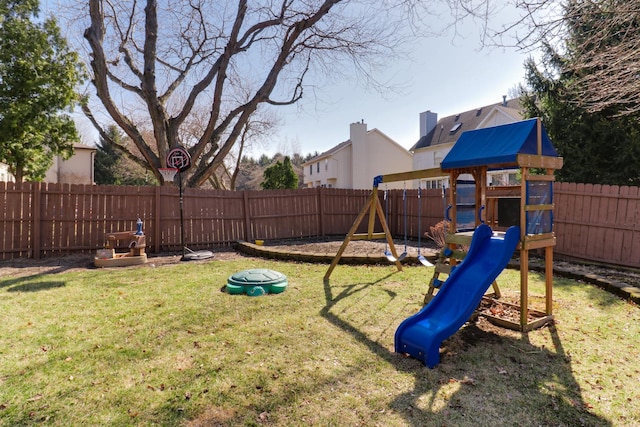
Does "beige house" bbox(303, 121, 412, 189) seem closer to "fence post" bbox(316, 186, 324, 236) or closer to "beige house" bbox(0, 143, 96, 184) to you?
"fence post" bbox(316, 186, 324, 236)

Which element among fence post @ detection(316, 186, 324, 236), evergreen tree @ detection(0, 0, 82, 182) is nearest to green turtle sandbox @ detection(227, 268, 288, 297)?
fence post @ detection(316, 186, 324, 236)

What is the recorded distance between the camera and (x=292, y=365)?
2857 mm

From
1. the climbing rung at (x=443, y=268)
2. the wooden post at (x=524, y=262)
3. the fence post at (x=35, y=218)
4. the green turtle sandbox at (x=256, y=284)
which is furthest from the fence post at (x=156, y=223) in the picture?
the wooden post at (x=524, y=262)

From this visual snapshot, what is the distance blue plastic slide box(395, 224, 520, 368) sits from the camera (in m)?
2.91

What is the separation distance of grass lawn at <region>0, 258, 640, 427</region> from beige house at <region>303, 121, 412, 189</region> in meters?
24.0

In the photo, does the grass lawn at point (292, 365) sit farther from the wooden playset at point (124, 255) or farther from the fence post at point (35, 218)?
the fence post at point (35, 218)

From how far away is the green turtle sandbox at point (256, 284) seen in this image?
484 centimetres

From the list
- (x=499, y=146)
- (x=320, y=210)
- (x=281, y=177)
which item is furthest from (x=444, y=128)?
(x=499, y=146)

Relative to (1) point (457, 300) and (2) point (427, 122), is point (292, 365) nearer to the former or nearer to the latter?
(1) point (457, 300)

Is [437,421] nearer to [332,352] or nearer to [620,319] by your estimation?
[332,352]

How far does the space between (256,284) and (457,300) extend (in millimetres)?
2724

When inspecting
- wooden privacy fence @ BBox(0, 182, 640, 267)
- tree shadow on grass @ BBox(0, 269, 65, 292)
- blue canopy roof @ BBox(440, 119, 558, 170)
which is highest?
blue canopy roof @ BBox(440, 119, 558, 170)

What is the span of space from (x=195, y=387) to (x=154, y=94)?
990 cm

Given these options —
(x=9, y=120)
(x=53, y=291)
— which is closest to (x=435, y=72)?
(x=53, y=291)
